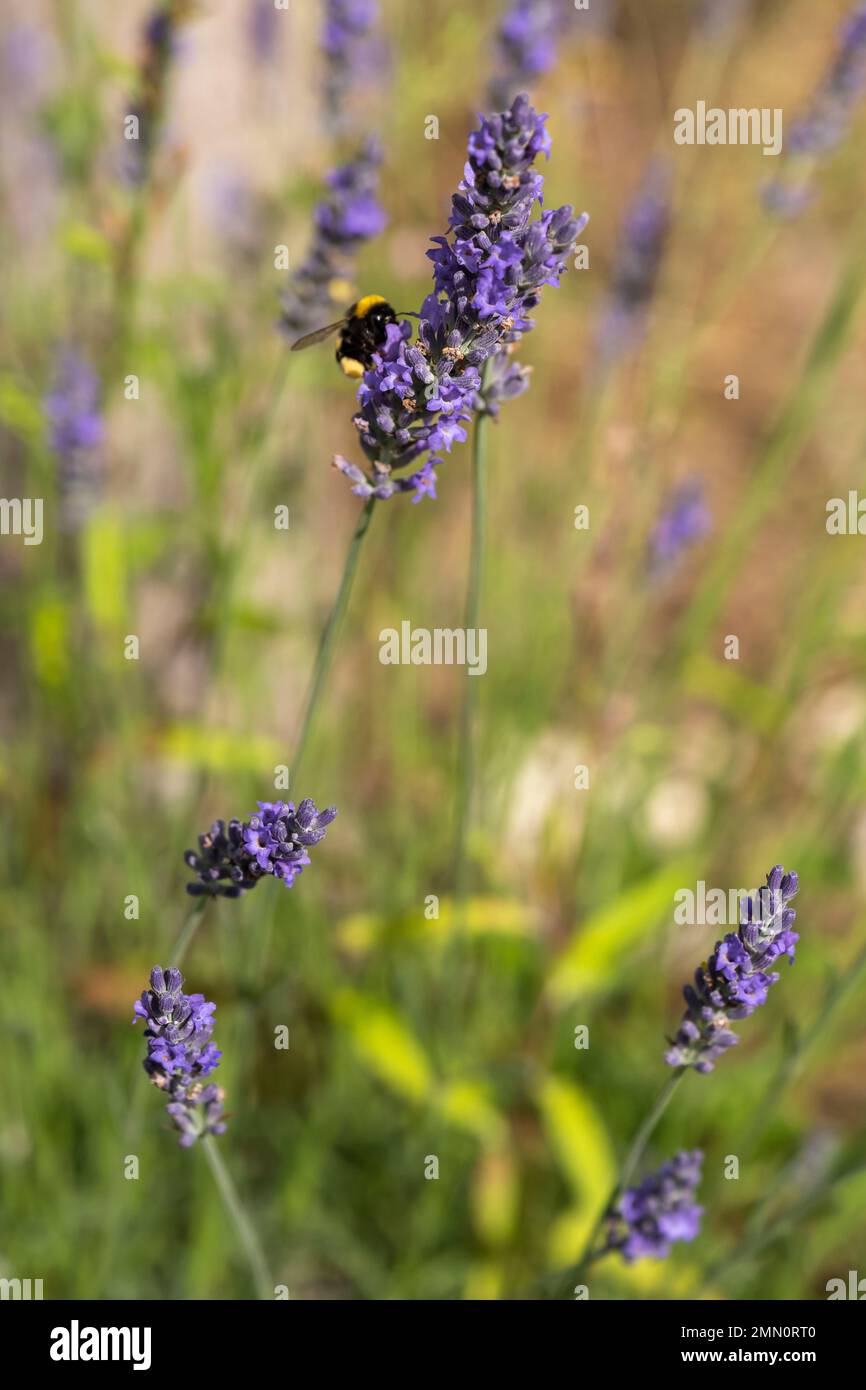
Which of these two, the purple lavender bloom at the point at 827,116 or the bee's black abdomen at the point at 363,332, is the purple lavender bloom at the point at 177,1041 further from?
the purple lavender bloom at the point at 827,116

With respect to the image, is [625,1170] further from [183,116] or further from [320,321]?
[183,116]

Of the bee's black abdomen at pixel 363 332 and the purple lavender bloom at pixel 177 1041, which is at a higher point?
the bee's black abdomen at pixel 363 332

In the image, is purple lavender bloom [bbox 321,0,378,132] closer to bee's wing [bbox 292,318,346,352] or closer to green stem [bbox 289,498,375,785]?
bee's wing [bbox 292,318,346,352]

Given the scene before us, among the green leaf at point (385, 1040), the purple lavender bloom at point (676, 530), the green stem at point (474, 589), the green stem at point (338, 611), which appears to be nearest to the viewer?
the green stem at point (338, 611)

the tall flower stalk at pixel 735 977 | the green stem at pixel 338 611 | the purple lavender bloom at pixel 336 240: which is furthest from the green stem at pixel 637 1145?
the purple lavender bloom at pixel 336 240

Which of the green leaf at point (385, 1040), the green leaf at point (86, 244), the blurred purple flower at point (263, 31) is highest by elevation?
the blurred purple flower at point (263, 31)

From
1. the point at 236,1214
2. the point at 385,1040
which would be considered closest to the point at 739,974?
the point at 236,1214

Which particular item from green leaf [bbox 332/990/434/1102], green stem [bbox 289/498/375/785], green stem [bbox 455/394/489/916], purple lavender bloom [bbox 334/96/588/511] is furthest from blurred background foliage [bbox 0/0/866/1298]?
purple lavender bloom [bbox 334/96/588/511]
